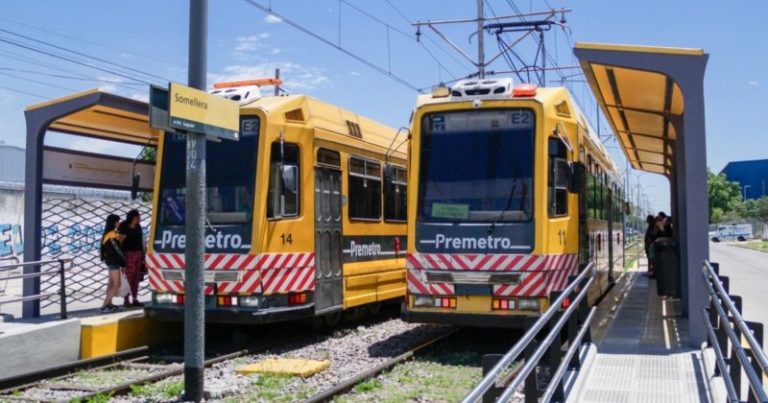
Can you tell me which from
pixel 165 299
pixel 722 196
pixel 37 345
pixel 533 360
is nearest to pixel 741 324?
pixel 533 360

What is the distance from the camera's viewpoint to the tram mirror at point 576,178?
10080 millimetres

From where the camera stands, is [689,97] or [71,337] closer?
[689,97]

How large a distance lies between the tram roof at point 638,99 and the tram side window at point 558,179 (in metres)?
1.11

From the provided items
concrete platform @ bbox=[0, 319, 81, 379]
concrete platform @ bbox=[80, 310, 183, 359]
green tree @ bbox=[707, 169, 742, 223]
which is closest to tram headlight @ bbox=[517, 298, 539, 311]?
concrete platform @ bbox=[80, 310, 183, 359]

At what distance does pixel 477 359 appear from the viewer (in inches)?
395

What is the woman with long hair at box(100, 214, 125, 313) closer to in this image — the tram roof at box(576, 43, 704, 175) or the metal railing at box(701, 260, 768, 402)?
the tram roof at box(576, 43, 704, 175)

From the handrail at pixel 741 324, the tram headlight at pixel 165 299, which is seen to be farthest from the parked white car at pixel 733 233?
the tram headlight at pixel 165 299

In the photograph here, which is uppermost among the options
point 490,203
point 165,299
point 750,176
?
point 750,176

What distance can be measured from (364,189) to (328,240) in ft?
5.05

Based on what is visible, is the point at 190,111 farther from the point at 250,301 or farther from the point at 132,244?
the point at 132,244

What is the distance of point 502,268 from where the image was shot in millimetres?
9688

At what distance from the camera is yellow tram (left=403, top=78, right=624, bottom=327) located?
31.7ft

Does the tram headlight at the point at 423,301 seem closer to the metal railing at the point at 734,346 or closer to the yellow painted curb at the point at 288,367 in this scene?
the yellow painted curb at the point at 288,367

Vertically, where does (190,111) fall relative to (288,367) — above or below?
above
